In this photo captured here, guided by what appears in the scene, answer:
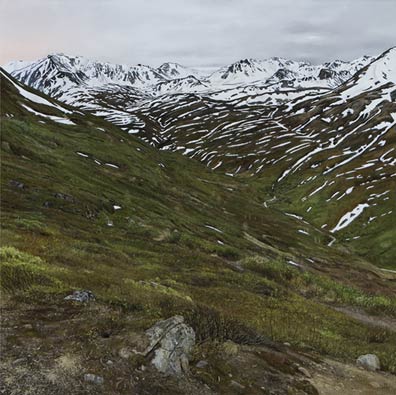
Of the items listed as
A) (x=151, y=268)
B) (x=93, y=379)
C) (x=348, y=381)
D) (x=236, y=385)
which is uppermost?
(x=93, y=379)

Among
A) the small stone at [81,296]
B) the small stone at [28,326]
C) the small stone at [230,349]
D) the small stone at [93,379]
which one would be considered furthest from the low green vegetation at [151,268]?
the small stone at [93,379]

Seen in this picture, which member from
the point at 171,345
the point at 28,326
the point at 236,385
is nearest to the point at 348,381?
the point at 236,385

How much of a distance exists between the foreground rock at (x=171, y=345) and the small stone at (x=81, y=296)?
3383mm

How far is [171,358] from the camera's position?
1178 cm

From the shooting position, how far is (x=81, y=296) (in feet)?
49.5

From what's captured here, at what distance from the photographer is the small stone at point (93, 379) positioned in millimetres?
10281

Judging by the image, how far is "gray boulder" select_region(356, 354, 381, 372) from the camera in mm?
16219

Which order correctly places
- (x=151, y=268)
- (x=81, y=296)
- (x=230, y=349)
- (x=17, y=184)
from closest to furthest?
1. (x=230, y=349)
2. (x=81, y=296)
3. (x=151, y=268)
4. (x=17, y=184)

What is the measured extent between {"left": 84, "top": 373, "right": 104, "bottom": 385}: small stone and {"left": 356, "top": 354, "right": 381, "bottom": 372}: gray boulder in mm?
10696

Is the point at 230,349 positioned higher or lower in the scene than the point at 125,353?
lower

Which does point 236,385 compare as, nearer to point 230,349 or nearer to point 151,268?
point 230,349

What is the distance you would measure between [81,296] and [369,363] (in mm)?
11490

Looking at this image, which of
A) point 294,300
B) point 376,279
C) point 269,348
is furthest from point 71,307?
point 376,279

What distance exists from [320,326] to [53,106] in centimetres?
12820
